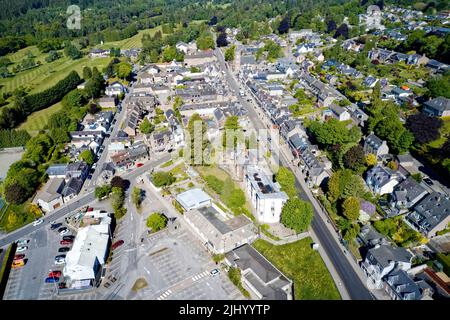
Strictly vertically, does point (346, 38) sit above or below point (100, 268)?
above

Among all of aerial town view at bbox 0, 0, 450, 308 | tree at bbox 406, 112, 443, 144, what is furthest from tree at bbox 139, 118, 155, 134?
tree at bbox 406, 112, 443, 144

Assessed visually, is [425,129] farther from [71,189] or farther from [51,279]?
[51,279]

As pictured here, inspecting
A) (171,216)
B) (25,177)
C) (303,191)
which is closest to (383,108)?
(303,191)

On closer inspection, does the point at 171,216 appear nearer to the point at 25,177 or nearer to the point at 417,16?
the point at 25,177

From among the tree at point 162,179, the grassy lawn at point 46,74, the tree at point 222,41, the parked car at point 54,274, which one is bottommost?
the parked car at point 54,274

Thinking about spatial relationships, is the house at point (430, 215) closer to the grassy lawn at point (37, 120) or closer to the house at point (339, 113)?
A: the house at point (339, 113)

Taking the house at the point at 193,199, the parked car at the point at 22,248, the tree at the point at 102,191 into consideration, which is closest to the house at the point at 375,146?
the house at the point at 193,199

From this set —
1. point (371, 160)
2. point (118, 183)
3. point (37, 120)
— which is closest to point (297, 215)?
point (371, 160)
